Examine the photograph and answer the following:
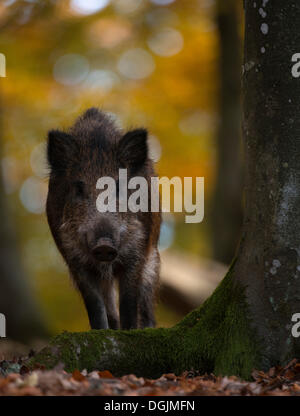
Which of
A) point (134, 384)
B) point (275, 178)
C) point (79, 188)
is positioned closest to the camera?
point (134, 384)

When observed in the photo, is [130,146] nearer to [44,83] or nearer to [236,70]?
[236,70]

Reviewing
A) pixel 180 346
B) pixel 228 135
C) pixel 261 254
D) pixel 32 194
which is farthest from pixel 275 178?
pixel 32 194

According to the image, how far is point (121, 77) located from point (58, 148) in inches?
382

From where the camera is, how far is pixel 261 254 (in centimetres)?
464

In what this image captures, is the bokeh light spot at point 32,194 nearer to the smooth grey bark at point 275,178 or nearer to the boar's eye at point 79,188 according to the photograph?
the boar's eye at point 79,188

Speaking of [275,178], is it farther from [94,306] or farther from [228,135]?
[228,135]

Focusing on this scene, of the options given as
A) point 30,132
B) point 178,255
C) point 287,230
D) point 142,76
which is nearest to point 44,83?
point 30,132

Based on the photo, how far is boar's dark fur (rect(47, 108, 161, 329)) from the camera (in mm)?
5934

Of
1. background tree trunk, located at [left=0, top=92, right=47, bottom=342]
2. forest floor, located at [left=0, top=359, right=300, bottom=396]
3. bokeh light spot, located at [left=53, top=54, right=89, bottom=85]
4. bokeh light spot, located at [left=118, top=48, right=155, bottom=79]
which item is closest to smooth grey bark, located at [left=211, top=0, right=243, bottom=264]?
bokeh light spot, located at [left=118, top=48, right=155, bottom=79]

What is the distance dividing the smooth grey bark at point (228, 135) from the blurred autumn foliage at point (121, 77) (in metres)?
0.86

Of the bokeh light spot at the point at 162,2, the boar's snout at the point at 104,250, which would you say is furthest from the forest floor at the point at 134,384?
the bokeh light spot at the point at 162,2

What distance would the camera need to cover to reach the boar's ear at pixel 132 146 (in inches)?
252
